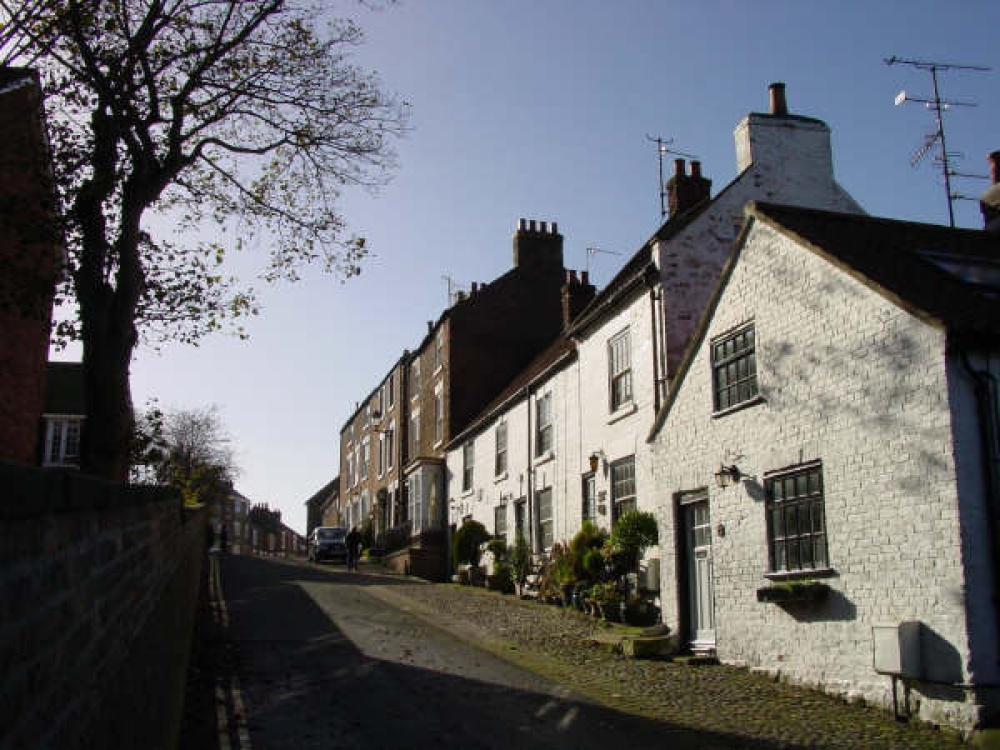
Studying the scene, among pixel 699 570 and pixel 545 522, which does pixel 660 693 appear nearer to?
pixel 699 570

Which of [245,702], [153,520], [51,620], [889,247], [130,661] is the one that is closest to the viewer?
[51,620]

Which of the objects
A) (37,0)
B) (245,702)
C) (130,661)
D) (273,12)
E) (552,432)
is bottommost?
(245,702)

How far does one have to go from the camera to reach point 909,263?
12812mm

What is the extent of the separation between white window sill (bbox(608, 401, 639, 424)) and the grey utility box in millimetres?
9026

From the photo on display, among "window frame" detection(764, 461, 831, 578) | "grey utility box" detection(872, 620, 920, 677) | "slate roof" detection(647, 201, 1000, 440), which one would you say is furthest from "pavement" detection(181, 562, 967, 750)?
"slate roof" detection(647, 201, 1000, 440)

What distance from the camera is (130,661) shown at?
3699mm

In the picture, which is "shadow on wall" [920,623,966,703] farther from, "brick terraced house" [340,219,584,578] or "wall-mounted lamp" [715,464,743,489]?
"brick terraced house" [340,219,584,578]

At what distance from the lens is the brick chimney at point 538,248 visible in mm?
36562

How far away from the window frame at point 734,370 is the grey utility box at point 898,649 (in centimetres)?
402

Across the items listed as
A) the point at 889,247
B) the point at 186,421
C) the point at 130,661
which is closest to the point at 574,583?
the point at 889,247

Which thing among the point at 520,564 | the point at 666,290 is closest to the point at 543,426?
the point at 520,564

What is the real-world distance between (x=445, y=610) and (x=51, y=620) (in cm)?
1864

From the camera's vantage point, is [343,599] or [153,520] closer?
[153,520]

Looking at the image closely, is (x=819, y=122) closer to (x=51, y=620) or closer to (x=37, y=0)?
(x=37, y=0)
